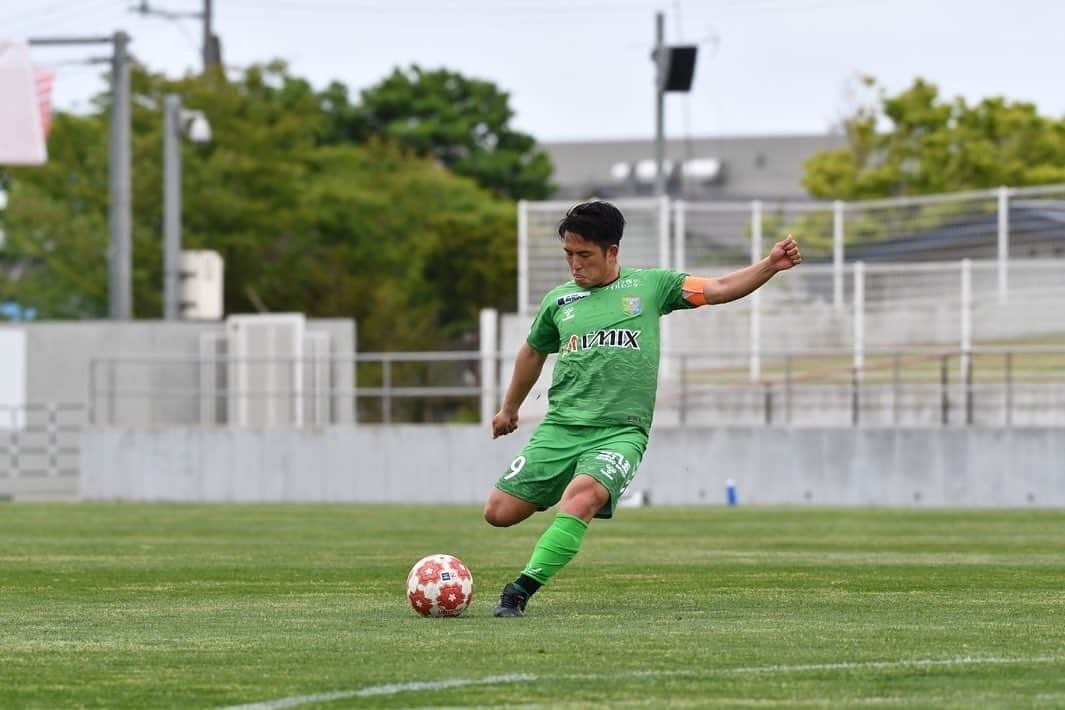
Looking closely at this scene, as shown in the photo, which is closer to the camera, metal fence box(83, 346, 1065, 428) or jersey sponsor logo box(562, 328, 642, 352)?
jersey sponsor logo box(562, 328, 642, 352)

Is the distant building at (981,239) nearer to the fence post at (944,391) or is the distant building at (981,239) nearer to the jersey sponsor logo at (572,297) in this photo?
the fence post at (944,391)

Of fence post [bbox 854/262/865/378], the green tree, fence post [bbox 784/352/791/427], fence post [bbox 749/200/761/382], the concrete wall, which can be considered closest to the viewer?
fence post [bbox 784/352/791/427]

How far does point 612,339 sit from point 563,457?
603 millimetres

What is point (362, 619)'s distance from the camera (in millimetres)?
9773

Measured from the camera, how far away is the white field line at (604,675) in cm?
666

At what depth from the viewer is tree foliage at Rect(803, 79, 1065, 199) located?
2228 inches

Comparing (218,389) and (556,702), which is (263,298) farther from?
(556,702)

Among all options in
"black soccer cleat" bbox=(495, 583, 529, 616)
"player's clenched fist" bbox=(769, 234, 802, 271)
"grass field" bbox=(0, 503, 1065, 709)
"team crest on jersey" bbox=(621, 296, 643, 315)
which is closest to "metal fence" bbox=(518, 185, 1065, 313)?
"grass field" bbox=(0, 503, 1065, 709)

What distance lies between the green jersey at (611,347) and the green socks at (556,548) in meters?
0.58

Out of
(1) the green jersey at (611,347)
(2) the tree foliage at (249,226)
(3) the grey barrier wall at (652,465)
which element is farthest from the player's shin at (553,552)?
(2) the tree foliage at (249,226)

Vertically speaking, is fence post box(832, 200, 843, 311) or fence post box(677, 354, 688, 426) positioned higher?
fence post box(832, 200, 843, 311)

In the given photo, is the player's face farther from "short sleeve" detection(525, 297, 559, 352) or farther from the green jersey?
"short sleeve" detection(525, 297, 559, 352)

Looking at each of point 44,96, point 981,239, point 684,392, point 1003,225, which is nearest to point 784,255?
point 684,392

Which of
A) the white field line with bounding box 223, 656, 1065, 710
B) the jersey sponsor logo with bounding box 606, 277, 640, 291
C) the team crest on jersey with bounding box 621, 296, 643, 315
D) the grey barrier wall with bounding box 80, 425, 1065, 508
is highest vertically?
the jersey sponsor logo with bounding box 606, 277, 640, 291
